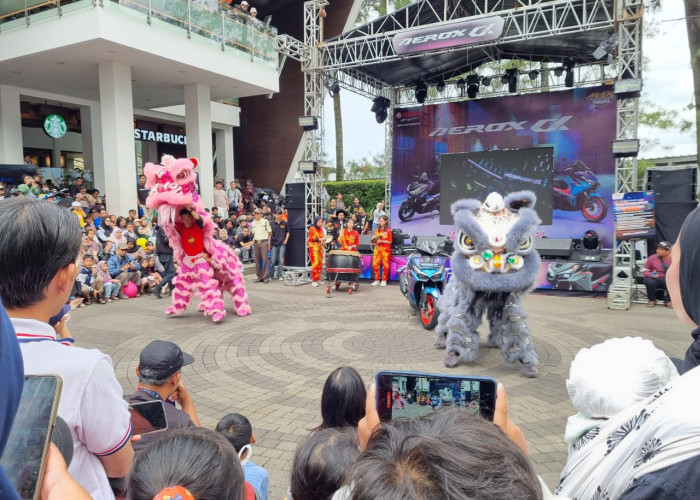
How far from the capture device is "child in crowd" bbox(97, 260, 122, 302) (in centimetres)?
971

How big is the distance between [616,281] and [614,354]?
925 centimetres

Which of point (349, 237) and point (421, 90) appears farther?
point (421, 90)

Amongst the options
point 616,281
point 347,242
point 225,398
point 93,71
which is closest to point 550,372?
point 225,398

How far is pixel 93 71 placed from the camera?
13.9m

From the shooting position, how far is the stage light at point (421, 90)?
16.0 meters

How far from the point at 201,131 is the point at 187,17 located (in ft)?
12.1

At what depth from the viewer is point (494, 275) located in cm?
517

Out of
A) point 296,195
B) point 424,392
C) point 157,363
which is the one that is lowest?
point 157,363

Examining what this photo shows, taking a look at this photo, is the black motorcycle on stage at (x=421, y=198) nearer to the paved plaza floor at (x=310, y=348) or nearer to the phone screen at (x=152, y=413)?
the paved plaza floor at (x=310, y=348)

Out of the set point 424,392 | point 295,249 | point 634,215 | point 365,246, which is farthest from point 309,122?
point 424,392

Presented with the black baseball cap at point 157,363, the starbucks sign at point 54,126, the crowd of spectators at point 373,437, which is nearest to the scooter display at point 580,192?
the crowd of spectators at point 373,437

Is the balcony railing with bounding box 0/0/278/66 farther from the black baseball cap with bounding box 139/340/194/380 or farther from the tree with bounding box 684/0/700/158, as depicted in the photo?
the tree with bounding box 684/0/700/158

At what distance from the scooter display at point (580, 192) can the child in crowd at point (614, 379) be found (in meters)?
14.0

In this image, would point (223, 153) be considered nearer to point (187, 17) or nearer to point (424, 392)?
point (187, 17)
